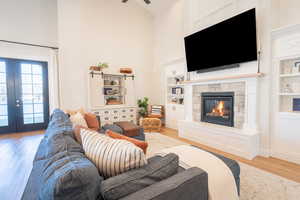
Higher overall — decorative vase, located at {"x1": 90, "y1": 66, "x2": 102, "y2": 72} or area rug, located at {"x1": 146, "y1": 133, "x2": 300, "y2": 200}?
decorative vase, located at {"x1": 90, "y1": 66, "x2": 102, "y2": 72}

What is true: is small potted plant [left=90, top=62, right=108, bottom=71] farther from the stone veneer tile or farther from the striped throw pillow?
the striped throw pillow

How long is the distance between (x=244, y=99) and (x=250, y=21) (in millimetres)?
1479

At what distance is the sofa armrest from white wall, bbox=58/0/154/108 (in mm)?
4294

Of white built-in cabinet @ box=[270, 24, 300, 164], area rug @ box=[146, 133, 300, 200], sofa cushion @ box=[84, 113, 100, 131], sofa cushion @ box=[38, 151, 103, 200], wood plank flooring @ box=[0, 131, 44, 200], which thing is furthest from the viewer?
sofa cushion @ box=[84, 113, 100, 131]

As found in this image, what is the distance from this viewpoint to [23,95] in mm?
4602

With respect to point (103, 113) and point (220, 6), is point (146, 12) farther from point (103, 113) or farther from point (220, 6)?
point (103, 113)

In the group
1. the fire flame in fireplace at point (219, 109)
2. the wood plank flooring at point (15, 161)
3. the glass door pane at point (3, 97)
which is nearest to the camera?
the wood plank flooring at point (15, 161)

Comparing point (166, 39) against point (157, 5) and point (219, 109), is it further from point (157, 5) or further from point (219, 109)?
point (219, 109)

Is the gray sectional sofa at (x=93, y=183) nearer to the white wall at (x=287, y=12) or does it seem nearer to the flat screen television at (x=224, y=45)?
the flat screen television at (x=224, y=45)

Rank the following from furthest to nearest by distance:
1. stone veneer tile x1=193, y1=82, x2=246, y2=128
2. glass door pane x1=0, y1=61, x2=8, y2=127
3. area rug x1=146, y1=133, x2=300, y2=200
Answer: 1. glass door pane x1=0, y1=61, x2=8, y2=127
2. stone veneer tile x1=193, y1=82, x2=246, y2=128
3. area rug x1=146, y1=133, x2=300, y2=200

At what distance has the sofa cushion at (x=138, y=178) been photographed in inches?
29.4

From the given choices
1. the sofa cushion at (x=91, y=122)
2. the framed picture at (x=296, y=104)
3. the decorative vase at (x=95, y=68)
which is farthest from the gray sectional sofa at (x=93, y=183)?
the decorative vase at (x=95, y=68)

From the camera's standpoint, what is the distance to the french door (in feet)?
14.4

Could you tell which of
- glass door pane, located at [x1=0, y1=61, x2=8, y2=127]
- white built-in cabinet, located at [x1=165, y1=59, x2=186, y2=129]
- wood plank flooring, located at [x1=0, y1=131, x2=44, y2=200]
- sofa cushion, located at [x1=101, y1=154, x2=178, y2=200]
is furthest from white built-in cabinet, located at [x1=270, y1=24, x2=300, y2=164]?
glass door pane, located at [x1=0, y1=61, x2=8, y2=127]
